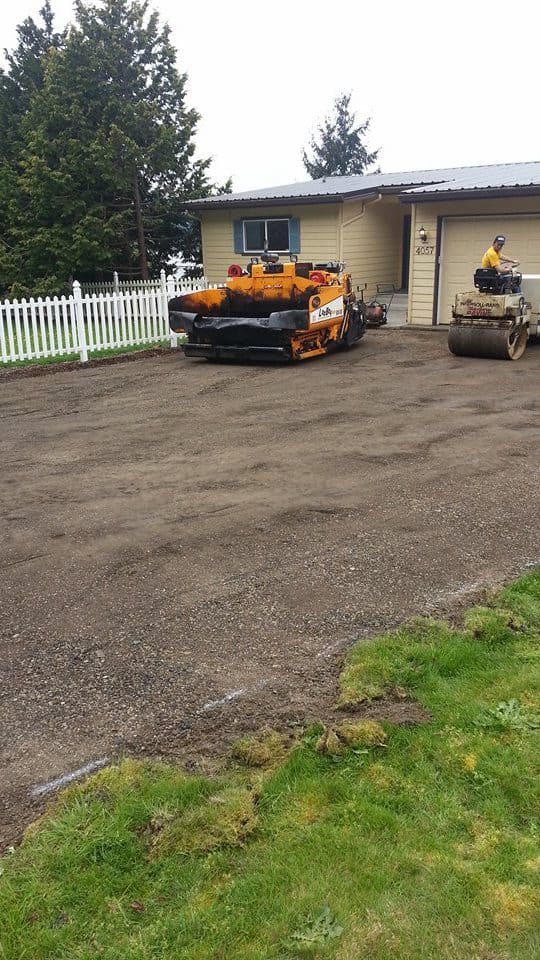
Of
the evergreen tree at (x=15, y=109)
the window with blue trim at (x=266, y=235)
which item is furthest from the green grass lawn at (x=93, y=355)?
the evergreen tree at (x=15, y=109)

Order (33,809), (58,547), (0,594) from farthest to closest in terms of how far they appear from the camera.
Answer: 1. (58,547)
2. (0,594)
3. (33,809)

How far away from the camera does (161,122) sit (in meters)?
22.6

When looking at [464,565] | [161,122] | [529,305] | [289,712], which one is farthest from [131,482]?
[161,122]

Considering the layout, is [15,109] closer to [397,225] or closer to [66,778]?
[397,225]

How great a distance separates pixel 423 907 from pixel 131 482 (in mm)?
4713

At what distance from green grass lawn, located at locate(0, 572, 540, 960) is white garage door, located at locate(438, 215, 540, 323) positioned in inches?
526

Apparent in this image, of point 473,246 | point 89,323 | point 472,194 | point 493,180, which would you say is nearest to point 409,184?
point 493,180

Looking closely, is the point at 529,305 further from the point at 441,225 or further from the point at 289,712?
the point at 289,712

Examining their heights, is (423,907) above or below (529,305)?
below

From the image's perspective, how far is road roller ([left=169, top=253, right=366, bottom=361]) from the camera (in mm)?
11930

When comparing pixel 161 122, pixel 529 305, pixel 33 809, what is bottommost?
pixel 33 809

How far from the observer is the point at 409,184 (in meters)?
18.2

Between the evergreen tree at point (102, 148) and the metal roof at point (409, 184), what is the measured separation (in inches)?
130

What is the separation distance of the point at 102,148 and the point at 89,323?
10.2 meters
